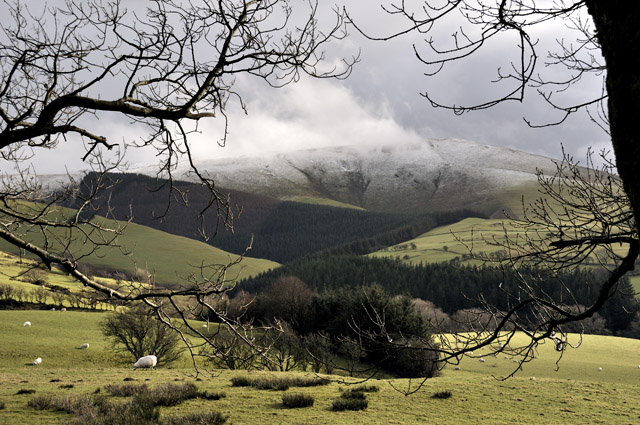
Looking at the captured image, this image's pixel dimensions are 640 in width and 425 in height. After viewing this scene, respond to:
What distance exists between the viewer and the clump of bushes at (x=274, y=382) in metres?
22.0

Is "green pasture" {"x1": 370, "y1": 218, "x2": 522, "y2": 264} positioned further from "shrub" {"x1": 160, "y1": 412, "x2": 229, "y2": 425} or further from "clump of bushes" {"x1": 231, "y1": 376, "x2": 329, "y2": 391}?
"shrub" {"x1": 160, "y1": 412, "x2": 229, "y2": 425}

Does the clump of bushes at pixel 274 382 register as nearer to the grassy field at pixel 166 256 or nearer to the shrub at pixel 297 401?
the shrub at pixel 297 401

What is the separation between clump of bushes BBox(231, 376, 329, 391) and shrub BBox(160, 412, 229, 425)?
6.84 metres

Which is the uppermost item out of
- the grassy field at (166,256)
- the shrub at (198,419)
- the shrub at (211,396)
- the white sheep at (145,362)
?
the grassy field at (166,256)

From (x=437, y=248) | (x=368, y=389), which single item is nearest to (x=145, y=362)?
(x=368, y=389)

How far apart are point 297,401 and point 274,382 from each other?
15.2 ft

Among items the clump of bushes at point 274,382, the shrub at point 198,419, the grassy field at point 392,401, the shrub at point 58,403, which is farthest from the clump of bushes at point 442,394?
the shrub at point 58,403

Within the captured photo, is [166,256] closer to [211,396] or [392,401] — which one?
[211,396]

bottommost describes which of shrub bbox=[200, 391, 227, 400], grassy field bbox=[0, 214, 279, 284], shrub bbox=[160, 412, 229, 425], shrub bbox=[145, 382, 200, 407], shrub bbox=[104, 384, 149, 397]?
shrub bbox=[104, 384, 149, 397]

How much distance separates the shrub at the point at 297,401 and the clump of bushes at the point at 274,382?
10.7ft

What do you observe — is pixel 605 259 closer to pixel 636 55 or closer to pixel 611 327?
pixel 636 55

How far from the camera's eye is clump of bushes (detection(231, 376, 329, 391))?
865 inches

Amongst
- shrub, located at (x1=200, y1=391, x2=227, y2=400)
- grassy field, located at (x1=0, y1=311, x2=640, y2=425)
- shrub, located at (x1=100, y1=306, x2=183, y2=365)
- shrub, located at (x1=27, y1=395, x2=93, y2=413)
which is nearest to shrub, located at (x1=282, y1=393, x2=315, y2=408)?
grassy field, located at (x1=0, y1=311, x2=640, y2=425)

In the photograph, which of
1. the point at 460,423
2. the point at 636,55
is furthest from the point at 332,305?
the point at 636,55
